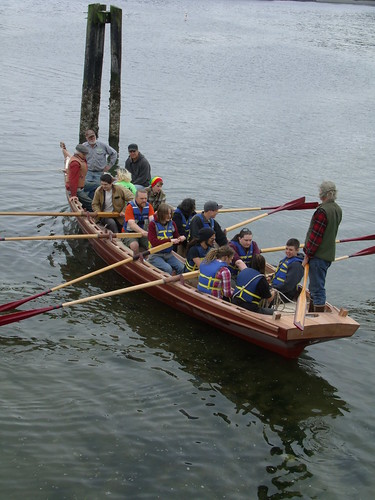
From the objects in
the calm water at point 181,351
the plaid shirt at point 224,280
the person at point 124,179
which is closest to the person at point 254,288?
the plaid shirt at point 224,280

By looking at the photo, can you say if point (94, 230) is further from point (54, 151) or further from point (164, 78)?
point (164, 78)

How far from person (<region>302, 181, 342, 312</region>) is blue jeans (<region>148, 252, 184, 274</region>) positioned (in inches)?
93.6

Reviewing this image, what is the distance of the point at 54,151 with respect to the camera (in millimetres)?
21453

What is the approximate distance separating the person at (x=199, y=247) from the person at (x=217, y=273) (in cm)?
49

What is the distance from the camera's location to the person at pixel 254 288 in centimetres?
968

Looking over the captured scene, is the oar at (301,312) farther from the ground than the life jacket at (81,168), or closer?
closer

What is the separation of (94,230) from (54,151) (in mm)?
9318

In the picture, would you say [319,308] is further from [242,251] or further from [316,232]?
[242,251]

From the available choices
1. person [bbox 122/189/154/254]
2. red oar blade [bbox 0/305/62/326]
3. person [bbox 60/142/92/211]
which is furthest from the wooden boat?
person [bbox 60/142/92/211]

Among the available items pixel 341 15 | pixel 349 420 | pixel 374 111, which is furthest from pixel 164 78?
pixel 341 15

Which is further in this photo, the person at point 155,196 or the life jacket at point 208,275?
the person at point 155,196

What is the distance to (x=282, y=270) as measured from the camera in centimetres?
1056

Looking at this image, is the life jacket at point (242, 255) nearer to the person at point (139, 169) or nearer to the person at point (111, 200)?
the person at point (111, 200)

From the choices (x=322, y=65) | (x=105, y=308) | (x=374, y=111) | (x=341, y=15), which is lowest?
(x=105, y=308)
